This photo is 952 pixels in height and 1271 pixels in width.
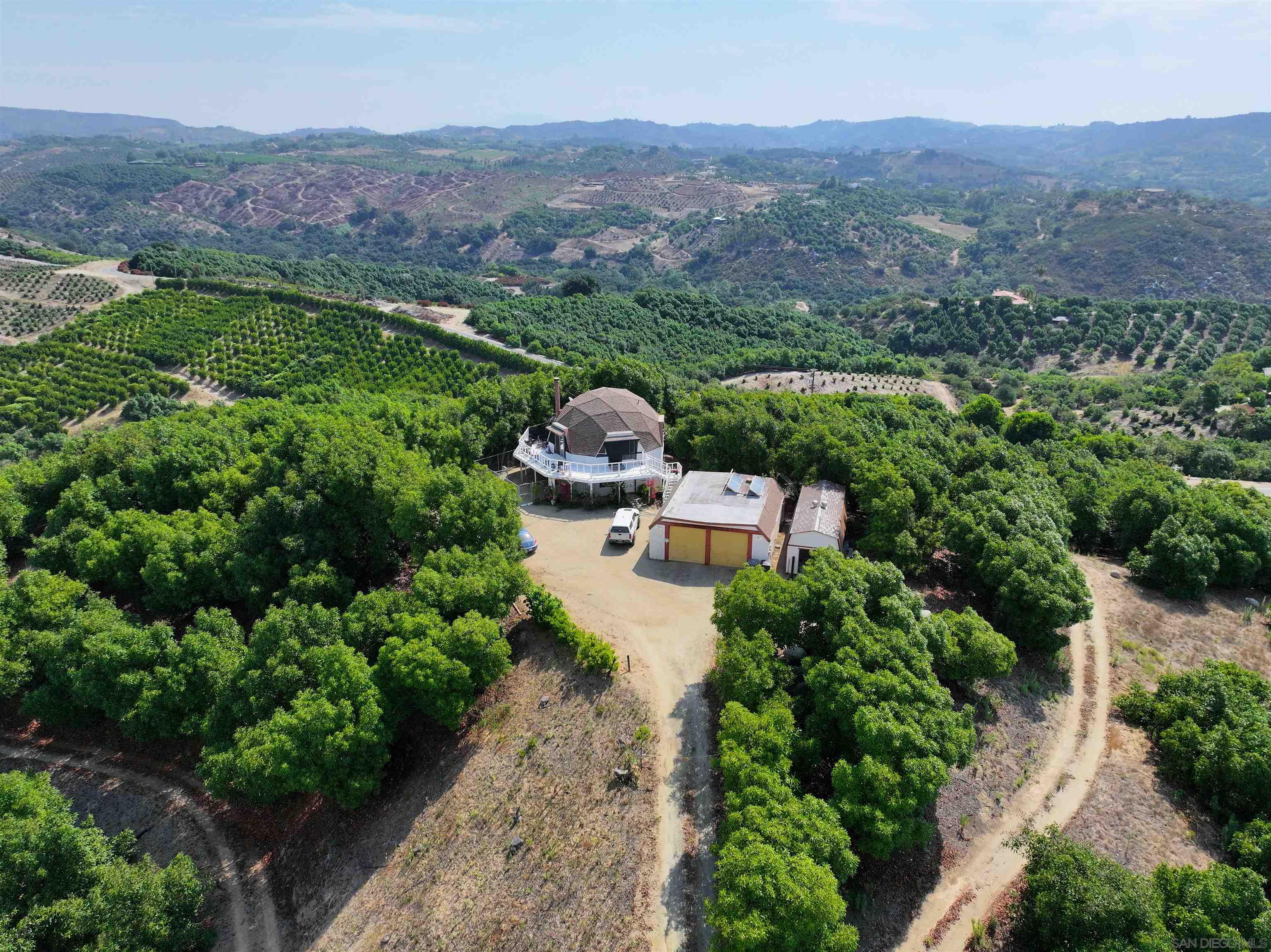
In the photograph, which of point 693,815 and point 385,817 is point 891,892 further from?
point 385,817

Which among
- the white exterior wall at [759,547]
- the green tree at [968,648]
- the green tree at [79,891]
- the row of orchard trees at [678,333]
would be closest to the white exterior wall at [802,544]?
the white exterior wall at [759,547]

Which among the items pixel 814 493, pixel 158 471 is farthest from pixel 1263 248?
pixel 158 471

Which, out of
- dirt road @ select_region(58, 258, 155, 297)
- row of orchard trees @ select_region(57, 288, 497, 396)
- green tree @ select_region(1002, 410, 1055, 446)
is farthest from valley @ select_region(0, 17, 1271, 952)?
dirt road @ select_region(58, 258, 155, 297)

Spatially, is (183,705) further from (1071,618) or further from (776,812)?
(1071,618)

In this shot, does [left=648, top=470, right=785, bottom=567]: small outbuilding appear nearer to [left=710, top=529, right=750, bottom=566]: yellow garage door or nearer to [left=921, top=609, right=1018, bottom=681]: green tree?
[left=710, top=529, right=750, bottom=566]: yellow garage door

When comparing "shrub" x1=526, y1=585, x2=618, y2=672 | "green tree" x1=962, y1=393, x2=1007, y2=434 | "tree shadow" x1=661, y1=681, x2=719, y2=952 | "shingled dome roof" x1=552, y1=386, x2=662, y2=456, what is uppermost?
"shingled dome roof" x1=552, y1=386, x2=662, y2=456

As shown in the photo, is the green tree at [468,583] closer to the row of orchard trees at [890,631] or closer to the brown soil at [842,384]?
the row of orchard trees at [890,631]
